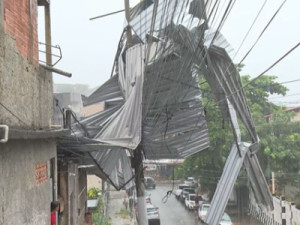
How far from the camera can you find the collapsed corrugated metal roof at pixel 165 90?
5.82 metres

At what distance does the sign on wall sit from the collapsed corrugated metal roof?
2.80 feet

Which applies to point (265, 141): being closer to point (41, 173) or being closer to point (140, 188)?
point (140, 188)

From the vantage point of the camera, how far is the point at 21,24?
4430 mm

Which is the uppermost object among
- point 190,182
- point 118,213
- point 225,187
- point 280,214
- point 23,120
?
point 23,120

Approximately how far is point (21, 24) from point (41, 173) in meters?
1.83

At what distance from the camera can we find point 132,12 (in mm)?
8133

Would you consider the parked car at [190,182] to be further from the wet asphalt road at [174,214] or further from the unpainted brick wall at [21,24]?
the unpainted brick wall at [21,24]

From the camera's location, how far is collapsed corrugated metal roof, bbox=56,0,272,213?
5.82 metres

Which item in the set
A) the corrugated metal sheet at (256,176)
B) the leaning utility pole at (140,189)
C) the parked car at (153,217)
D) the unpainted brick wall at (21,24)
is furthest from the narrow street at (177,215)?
the unpainted brick wall at (21,24)

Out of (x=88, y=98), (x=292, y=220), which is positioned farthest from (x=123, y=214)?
(x=88, y=98)

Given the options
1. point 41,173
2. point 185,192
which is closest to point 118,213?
point 185,192

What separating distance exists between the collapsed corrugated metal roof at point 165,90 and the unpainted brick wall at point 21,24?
151 cm

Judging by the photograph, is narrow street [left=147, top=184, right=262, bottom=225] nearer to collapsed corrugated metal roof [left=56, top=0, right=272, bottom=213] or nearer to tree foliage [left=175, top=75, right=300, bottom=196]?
tree foliage [left=175, top=75, right=300, bottom=196]

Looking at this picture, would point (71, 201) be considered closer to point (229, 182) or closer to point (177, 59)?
point (229, 182)
